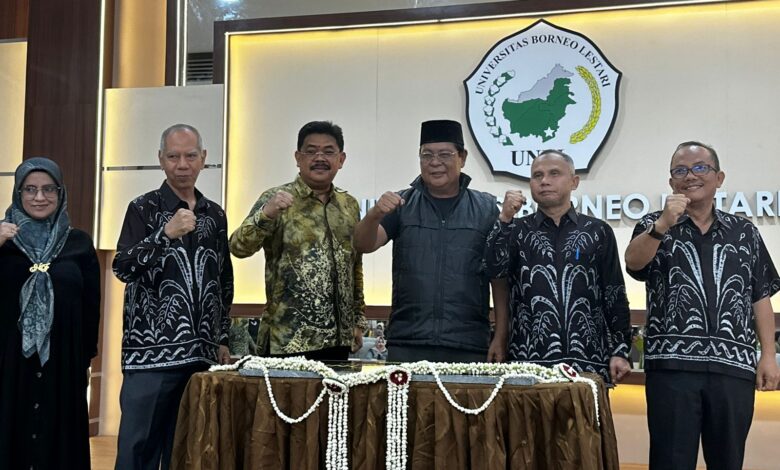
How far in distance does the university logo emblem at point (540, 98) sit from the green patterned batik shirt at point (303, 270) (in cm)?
213

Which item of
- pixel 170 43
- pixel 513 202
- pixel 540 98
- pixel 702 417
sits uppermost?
pixel 170 43

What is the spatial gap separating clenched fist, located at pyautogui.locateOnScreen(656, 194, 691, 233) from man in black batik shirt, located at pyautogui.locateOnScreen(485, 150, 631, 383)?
26 centimetres

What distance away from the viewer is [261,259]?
18.0ft

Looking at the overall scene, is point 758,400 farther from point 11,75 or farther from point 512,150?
point 11,75

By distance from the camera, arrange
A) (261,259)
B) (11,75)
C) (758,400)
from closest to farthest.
→ (758,400), (261,259), (11,75)

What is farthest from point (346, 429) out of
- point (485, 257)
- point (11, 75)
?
point (11, 75)

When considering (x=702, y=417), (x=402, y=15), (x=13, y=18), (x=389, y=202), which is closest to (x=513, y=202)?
(x=389, y=202)

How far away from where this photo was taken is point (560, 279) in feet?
9.80

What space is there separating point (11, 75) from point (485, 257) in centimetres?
446

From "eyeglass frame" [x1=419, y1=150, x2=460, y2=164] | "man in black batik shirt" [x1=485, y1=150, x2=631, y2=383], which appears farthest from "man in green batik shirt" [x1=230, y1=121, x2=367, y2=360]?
"man in black batik shirt" [x1=485, y1=150, x2=631, y2=383]

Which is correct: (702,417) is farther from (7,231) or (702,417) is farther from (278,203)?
(7,231)

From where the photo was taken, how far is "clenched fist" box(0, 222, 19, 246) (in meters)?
3.04

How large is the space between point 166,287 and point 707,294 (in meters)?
1.94

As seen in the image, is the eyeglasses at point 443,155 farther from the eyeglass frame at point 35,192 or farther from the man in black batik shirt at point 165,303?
the eyeglass frame at point 35,192
